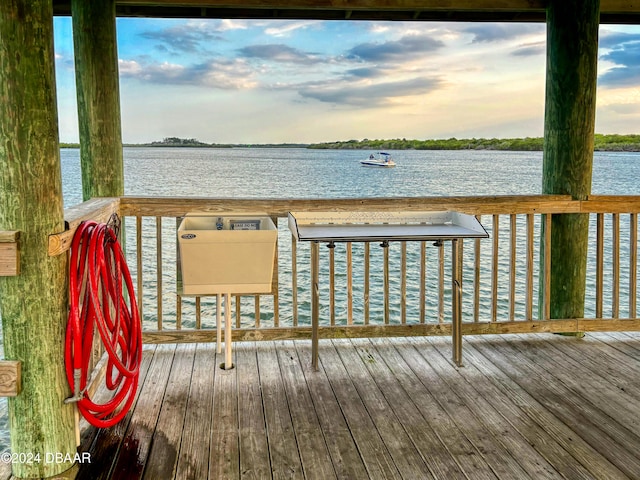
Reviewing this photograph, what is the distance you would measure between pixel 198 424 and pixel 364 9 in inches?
128

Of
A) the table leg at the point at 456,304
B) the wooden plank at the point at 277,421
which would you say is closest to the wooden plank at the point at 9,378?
the wooden plank at the point at 277,421

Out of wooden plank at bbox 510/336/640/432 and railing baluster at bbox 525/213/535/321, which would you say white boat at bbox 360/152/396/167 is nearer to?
railing baluster at bbox 525/213/535/321

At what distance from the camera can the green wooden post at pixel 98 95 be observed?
3967 millimetres

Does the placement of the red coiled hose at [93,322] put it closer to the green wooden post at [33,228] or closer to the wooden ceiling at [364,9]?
the green wooden post at [33,228]

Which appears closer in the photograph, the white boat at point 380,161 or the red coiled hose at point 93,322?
the red coiled hose at point 93,322

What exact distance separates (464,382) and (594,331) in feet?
4.95

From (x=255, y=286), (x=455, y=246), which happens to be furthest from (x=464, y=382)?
(x=255, y=286)

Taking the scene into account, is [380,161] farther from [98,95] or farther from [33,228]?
[33,228]

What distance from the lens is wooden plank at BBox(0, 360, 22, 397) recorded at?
2260mm

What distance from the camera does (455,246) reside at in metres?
3.71

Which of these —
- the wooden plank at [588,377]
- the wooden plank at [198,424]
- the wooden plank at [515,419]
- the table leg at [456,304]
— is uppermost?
the table leg at [456,304]

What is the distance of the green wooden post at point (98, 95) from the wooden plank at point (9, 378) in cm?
199

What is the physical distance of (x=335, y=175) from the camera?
43438 millimetres

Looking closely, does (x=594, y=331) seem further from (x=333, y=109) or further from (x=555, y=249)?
(x=333, y=109)
